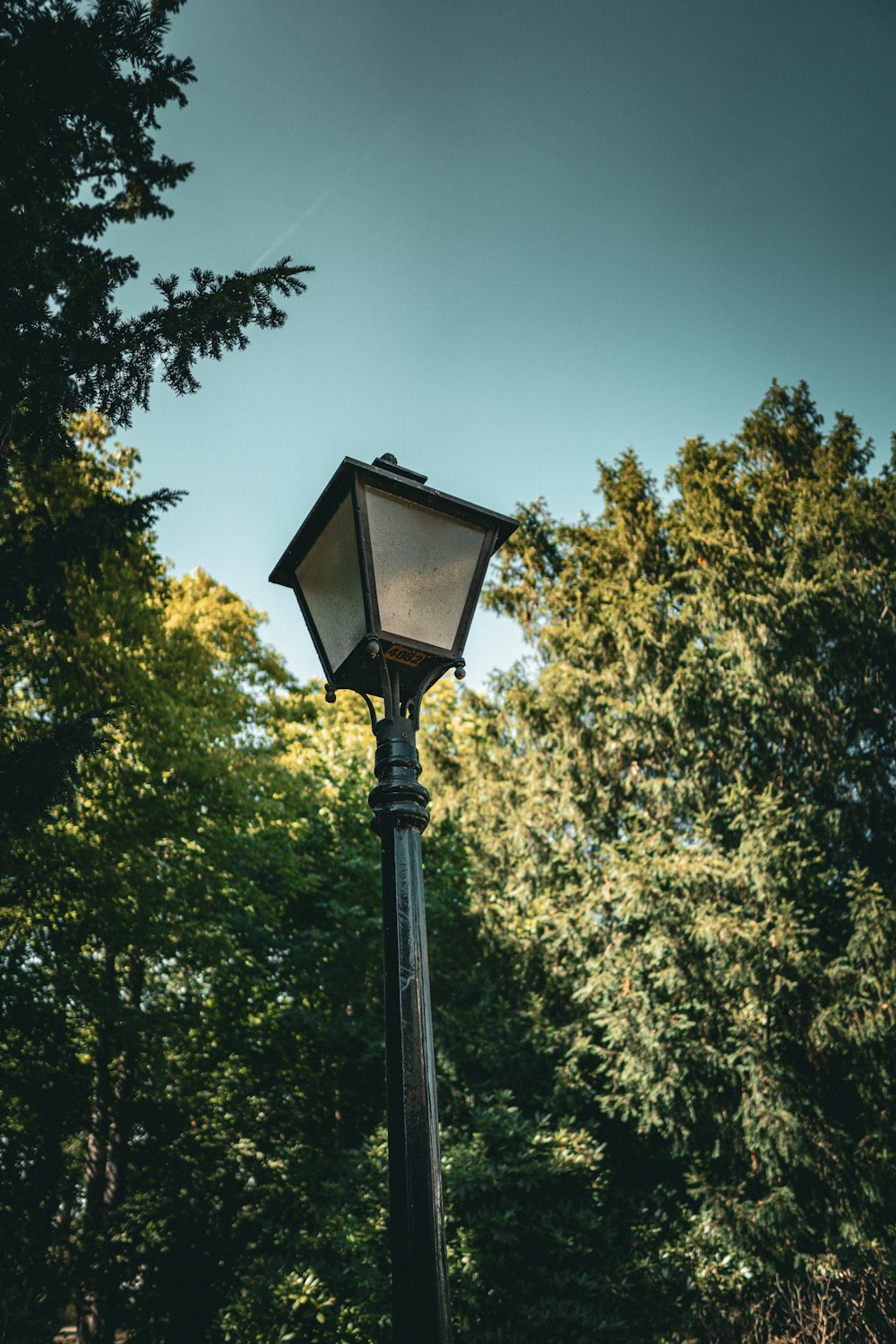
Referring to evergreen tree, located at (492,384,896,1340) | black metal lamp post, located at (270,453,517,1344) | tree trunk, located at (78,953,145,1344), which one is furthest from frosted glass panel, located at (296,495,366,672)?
tree trunk, located at (78,953,145,1344)

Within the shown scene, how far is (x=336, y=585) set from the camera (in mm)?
2559

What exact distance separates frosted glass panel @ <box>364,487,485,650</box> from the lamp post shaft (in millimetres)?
381

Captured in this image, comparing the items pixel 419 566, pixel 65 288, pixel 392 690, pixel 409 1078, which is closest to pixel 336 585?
pixel 419 566

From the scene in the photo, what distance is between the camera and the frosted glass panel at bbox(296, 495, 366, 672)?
8.03 ft

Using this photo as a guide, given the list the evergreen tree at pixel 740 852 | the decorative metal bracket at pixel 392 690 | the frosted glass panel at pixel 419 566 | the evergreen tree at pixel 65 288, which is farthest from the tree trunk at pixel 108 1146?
the frosted glass panel at pixel 419 566

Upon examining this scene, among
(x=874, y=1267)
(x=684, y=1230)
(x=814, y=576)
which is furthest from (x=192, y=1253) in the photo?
(x=814, y=576)

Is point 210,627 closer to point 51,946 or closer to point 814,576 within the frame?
point 51,946

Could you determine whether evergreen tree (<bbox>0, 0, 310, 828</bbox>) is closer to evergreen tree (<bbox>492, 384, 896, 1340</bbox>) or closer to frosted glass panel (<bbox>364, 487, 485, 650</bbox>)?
frosted glass panel (<bbox>364, 487, 485, 650</bbox>)

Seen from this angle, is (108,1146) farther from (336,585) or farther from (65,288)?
(336,585)

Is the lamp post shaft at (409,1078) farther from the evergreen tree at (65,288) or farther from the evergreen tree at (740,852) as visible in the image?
the evergreen tree at (740,852)

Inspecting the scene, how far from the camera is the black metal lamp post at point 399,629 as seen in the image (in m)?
1.96

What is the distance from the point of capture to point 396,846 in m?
2.22

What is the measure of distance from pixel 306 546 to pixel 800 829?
365 inches

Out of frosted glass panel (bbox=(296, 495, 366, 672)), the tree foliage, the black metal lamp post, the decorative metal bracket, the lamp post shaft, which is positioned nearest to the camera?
the lamp post shaft
